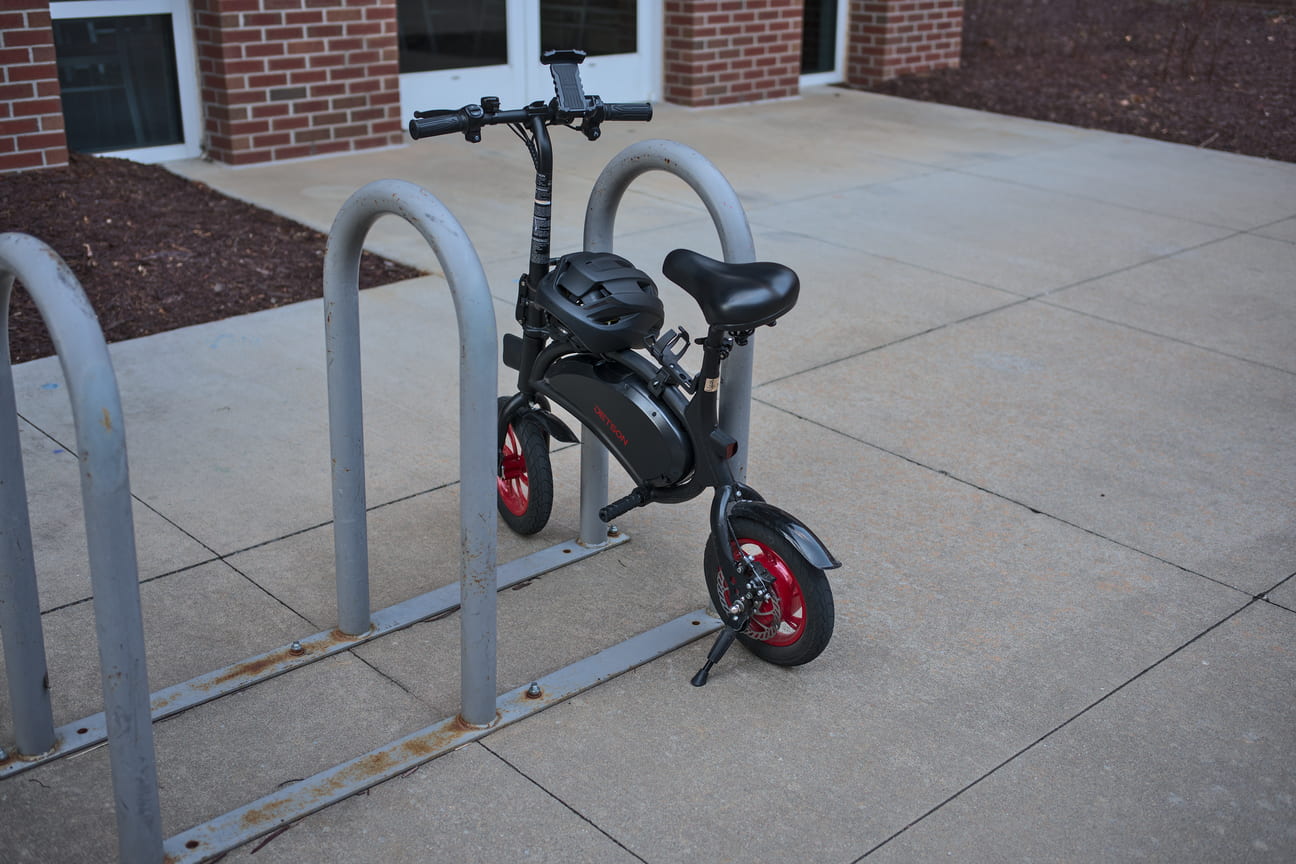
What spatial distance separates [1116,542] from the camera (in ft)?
11.7

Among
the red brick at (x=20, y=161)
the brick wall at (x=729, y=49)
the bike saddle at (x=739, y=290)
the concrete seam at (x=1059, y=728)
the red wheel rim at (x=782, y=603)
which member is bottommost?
the concrete seam at (x=1059, y=728)

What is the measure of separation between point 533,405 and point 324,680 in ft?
3.10

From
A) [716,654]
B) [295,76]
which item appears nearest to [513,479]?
[716,654]

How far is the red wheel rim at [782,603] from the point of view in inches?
112

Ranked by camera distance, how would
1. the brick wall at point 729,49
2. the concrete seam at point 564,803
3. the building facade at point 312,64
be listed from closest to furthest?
1. the concrete seam at point 564,803
2. the building facade at point 312,64
3. the brick wall at point 729,49

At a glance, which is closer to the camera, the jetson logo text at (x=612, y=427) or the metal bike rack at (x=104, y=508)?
the metal bike rack at (x=104, y=508)

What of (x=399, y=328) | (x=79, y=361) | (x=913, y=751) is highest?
(x=79, y=361)

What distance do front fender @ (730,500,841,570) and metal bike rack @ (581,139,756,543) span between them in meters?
0.18

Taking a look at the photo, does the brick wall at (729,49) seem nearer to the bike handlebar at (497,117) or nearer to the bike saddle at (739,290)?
the bike handlebar at (497,117)

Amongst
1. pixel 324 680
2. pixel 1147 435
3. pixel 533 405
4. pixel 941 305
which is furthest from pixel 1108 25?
pixel 324 680

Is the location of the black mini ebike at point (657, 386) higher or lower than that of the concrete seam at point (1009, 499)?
higher

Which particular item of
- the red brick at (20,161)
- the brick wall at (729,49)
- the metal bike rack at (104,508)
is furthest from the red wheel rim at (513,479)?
the brick wall at (729,49)

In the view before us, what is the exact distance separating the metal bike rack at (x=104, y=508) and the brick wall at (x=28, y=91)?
15.0 feet

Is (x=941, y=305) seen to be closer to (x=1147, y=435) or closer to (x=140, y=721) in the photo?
(x=1147, y=435)
